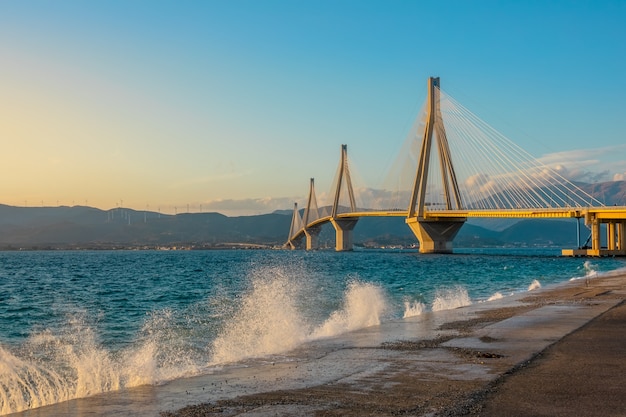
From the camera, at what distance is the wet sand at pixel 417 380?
8.55 m

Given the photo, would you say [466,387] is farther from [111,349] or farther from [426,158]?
[426,158]

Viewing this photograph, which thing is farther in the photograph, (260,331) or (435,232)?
(435,232)

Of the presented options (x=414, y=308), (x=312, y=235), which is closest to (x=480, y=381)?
(x=414, y=308)

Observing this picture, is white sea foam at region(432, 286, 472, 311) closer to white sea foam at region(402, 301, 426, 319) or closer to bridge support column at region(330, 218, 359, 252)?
white sea foam at region(402, 301, 426, 319)

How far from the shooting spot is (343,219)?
139000 millimetres

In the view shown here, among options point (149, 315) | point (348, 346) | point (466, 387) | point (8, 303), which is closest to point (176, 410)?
point (466, 387)

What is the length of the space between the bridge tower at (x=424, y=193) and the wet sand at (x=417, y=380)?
73.5 m

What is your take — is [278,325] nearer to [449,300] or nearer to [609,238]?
[449,300]

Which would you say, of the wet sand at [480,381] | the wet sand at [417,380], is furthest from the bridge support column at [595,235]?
the wet sand at [480,381]

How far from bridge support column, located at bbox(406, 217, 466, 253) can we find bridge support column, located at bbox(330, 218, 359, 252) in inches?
1427

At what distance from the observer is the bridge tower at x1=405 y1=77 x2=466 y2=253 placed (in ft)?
292

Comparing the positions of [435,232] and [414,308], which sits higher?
[435,232]

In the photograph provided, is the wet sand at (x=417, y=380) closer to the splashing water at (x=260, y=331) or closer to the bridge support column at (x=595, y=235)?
the splashing water at (x=260, y=331)

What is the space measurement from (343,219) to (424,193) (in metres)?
46.5
